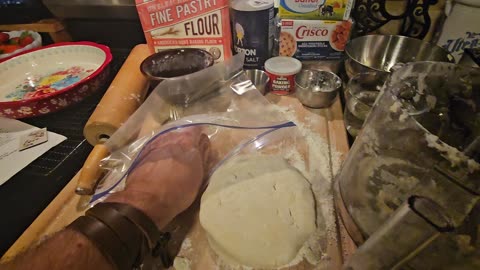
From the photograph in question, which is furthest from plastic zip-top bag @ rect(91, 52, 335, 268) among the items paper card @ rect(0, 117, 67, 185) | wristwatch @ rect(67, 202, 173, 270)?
paper card @ rect(0, 117, 67, 185)

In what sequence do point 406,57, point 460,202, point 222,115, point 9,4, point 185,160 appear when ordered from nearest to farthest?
point 460,202 < point 185,160 < point 222,115 < point 406,57 < point 9,4

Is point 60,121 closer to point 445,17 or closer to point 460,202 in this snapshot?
point 460,202

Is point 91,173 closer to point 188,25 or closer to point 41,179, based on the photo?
point 41,179

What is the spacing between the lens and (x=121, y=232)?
0.42 meters

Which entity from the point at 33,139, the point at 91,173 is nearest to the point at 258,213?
the point at 91,173

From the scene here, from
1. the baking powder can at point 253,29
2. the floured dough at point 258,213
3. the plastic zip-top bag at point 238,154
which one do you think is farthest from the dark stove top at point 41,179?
the baking powder can at point 253,29

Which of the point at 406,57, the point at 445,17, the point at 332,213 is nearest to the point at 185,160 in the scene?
the point at 332,213

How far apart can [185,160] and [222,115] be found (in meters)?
0.21

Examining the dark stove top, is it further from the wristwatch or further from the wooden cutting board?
the wristwatch

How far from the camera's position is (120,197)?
497 mm

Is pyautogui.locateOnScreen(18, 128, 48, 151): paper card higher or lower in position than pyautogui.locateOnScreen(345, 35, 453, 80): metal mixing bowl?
lower

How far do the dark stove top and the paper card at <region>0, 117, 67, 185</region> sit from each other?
0.01 metres

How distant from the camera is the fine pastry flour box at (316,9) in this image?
2.45 ft

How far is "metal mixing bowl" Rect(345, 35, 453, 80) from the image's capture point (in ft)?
2.64
